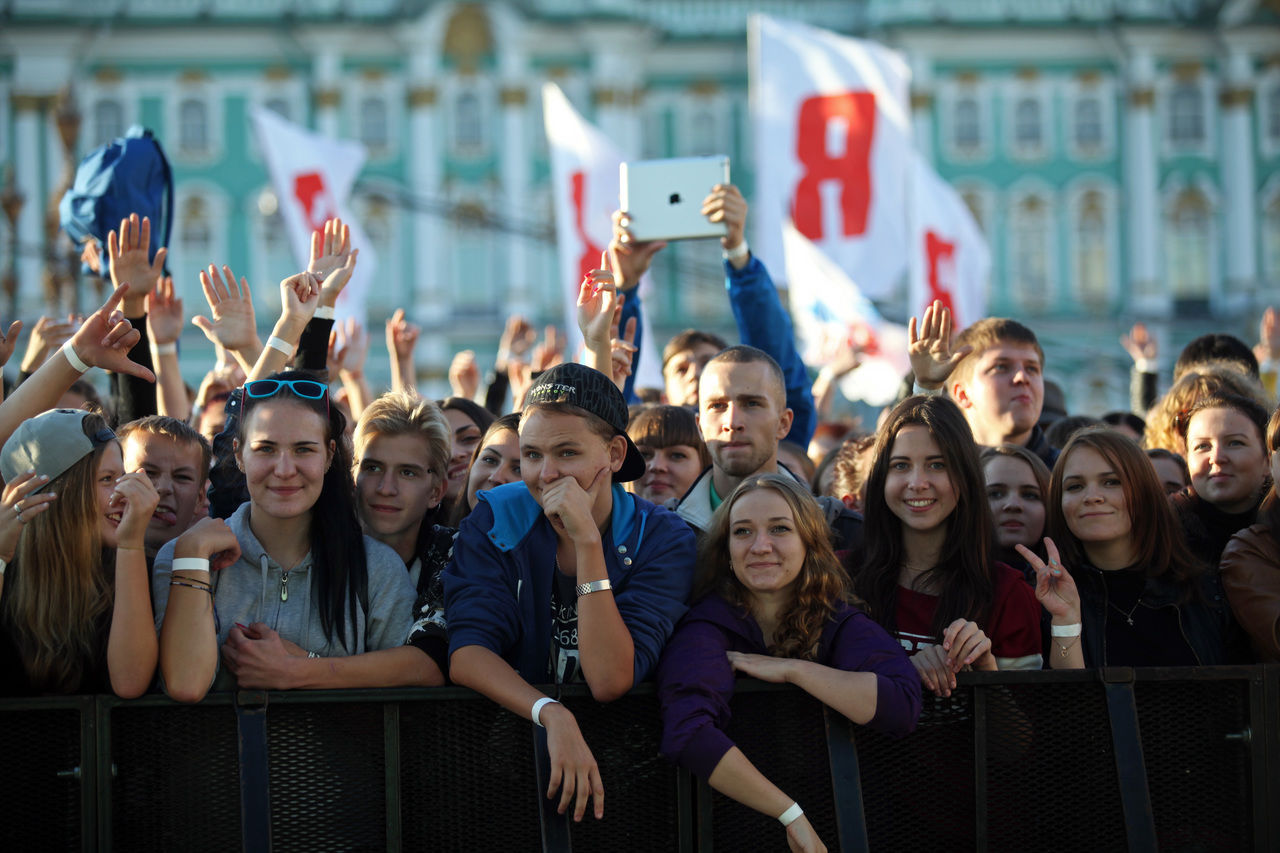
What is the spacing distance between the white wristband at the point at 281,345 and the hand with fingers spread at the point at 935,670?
2.10 metres

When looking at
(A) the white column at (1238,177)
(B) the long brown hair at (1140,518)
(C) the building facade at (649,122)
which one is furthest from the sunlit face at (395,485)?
(A) the white column at (1238,177)

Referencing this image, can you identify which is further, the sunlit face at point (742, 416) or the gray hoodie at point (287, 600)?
the sunlit face at point (742, 416)

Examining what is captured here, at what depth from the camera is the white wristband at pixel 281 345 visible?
4.72 metres

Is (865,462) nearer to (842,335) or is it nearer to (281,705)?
(281,705)

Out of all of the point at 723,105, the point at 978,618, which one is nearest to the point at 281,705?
the point at 978,618

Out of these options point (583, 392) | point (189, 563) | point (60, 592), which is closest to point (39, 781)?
point (60, 592)

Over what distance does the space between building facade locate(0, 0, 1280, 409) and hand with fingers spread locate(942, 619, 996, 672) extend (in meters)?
33.7

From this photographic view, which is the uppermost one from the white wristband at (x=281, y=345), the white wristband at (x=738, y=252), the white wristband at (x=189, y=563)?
the white wristband at (x=738, y=252)

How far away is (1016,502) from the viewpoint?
4.94 m

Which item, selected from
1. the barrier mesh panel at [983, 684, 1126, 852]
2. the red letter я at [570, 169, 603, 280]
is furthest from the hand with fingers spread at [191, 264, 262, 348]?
the red letter я at [570, 169, 603, 280]

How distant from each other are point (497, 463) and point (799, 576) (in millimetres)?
1469

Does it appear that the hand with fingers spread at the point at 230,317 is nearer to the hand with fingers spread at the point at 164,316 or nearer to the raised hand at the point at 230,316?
the raised hand at the point at 230,316

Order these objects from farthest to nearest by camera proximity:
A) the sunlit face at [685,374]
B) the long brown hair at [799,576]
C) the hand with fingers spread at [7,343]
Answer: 1. the sunlit face at [685,374]
2. the hand with fingers spread at [7,343]
3. the long brown hair at [799,576]

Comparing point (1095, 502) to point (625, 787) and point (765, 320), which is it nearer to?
point (625, 787)
